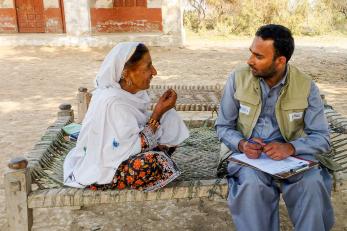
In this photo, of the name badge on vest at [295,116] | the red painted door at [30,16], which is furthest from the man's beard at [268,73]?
the red painted door at [30,16]

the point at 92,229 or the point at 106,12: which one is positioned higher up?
the point at 106,12

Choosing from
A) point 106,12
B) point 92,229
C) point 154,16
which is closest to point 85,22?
point 106,12

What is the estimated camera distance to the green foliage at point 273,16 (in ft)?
49.4

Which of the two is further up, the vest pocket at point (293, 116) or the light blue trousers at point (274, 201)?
the vest pocket at point (293, 116)

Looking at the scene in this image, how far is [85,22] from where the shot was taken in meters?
12.7

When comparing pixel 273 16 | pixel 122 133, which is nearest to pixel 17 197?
pixel 122 133

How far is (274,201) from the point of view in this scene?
2.36 meters

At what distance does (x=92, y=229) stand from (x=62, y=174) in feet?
1.77

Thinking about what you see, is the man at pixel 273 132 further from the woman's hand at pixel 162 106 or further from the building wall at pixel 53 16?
the building wall at pixel 53 16

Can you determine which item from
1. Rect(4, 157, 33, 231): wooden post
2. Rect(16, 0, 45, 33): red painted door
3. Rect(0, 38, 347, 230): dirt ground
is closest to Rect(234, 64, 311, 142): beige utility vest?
Rect(0, 38, 347, 230): dirt ground

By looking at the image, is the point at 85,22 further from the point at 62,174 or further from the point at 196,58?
the point at 62,174

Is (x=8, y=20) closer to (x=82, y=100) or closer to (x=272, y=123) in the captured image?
(x=82, y=100)

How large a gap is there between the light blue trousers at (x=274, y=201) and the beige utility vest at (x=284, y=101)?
312mm

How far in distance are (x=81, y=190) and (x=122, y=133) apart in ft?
1.47
